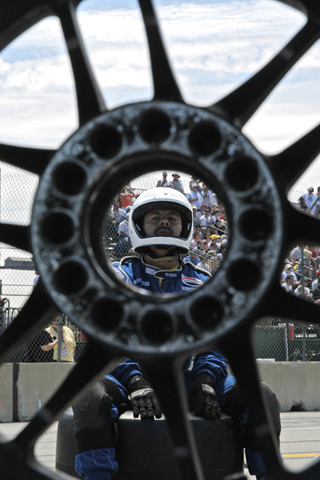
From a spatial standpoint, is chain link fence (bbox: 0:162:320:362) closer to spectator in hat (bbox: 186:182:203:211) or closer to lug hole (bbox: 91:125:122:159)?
spectator in hat (bbox: 186:182:203:211)

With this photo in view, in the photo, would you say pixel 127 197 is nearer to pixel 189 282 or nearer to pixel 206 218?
pixel 206 218

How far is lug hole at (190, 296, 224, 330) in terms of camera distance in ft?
7.59

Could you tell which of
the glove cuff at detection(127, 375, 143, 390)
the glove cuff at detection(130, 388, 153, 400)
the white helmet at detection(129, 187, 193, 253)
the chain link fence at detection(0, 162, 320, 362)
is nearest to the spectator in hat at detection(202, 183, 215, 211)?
the chain link fence at detection(0, 162, 320, 362)

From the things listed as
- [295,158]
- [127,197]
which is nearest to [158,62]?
[295,158]

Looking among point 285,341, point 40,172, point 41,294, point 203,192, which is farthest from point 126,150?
point 203,192

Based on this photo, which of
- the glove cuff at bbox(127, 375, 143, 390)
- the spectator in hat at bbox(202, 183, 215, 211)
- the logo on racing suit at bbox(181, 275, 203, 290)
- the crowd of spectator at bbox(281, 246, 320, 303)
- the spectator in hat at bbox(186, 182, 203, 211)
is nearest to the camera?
the glove cuff at bbox(127, 375, 143, 390)

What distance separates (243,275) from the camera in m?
2.32

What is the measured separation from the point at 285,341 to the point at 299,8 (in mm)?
11251

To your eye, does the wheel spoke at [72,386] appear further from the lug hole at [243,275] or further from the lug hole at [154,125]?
the lug hole at [154,125]

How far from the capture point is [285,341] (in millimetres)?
13344

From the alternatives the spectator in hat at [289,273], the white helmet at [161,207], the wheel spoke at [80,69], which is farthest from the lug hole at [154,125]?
the spectator in hat at [289,273]

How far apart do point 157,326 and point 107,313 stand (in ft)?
0.52

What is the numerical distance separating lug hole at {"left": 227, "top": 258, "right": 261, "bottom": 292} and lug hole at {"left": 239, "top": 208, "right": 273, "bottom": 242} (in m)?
0.08

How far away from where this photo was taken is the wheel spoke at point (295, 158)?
239 cm
